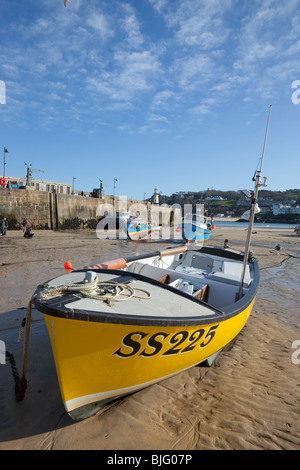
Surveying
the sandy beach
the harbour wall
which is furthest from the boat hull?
the harbour wall

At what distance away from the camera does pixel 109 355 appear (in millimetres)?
3039

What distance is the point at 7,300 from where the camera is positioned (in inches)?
278

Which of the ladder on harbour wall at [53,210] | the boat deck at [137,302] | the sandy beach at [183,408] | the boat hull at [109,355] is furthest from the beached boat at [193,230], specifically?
the boat hull at [109,355]

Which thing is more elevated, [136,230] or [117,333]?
[117,333]

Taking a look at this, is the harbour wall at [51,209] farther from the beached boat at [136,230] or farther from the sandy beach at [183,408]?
the sandy beach at [183,408]

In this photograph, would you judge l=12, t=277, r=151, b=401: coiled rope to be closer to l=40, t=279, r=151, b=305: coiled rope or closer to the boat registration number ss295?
l=40, t=279, r=151, b=305: coiled rope

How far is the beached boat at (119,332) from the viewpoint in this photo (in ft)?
9.41

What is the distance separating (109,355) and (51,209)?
25.8 m

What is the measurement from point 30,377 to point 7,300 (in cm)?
382

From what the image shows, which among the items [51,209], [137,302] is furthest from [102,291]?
[51,209]

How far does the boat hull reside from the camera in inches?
113

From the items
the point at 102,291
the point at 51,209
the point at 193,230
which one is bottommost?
the point at 193,230

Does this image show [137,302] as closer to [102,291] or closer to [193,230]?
[102,291]
